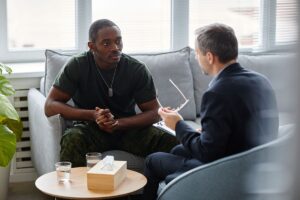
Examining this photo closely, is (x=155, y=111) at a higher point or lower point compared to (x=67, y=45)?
lower

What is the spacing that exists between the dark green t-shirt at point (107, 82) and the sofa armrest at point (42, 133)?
0.21 meters

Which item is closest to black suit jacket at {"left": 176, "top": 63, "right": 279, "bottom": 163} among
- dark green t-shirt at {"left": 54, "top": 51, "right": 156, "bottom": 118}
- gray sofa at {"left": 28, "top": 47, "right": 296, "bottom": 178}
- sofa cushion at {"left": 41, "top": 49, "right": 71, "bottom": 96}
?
gray sofa at {"left": 28, "top": 47, "right": 296, "bottom": 178}

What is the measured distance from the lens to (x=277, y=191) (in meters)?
0.28

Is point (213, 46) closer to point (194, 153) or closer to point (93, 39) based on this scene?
point (194, 153)

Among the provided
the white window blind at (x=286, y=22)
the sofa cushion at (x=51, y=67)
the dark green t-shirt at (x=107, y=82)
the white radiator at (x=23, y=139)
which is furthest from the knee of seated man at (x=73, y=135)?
the white window blind at (x=286, y=22)

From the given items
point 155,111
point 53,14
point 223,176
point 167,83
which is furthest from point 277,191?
point 53,14

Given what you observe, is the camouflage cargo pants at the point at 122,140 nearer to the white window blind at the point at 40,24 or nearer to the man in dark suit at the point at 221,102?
the man in dark suit at the point at 221,102

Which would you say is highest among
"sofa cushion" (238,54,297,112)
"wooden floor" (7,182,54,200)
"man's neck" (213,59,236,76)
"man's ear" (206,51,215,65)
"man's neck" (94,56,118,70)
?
"sofa cushion" (238,54,297,112)

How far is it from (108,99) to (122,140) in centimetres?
25

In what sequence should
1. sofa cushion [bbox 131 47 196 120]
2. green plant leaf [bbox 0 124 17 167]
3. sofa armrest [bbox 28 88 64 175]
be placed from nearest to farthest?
green plant leaf [bbox 0 124 17 167], sofa armrest [bbox 28 88 64 175], sofa cushion [bbox 131 47 196 120]

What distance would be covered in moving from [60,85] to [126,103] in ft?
1.24

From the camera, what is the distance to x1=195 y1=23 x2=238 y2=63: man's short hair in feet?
6.71

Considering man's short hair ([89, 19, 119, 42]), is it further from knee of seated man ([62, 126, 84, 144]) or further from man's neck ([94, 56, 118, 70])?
knee of seated man ([62, 126, 84, 144])

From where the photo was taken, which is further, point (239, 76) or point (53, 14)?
point (53, 14)
